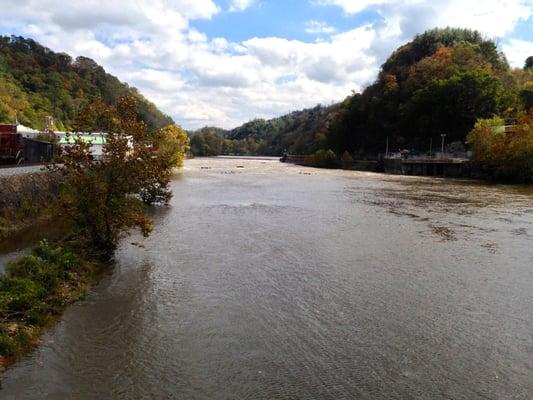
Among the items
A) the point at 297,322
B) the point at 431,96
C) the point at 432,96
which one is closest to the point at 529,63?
the point at 431,96

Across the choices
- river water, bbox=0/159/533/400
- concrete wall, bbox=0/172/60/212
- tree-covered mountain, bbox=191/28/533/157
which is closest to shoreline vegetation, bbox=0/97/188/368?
river water, bbox=0/159/533/400

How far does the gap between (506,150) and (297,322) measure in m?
62.1

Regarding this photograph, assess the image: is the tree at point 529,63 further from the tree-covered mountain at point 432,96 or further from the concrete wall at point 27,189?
the concrete wall at point 27,189

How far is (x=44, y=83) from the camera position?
129250 millimetres

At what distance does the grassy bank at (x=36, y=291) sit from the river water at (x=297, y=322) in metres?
0.45

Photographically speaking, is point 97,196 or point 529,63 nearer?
point 97,196

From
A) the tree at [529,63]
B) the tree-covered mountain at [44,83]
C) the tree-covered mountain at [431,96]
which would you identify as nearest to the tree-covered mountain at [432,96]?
the tree-covered mountain at [431,96]

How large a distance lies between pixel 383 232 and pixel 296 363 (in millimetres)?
16382

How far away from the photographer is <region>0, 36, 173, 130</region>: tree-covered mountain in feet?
311

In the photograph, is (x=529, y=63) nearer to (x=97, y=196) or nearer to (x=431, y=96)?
(x=431, y=96)

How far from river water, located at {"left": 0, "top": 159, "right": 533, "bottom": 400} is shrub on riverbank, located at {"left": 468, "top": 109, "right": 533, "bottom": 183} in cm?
4413

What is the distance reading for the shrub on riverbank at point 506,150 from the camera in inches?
2409

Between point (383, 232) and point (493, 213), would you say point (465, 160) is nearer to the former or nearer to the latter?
point (493, 213)

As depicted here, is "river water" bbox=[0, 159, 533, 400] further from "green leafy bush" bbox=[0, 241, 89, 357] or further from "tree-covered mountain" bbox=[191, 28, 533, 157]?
"tree-covered mountain" bbox=[191, 28, 533, 157]
